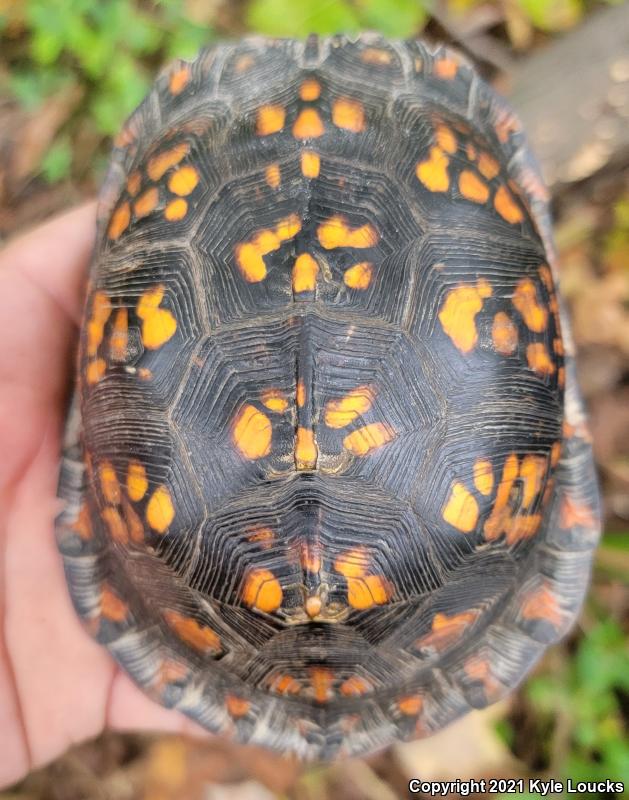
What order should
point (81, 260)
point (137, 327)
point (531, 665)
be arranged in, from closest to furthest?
point (137, 327) < point (531, 665) < point (81, 260)

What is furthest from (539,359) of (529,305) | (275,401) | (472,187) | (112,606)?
(112,606)

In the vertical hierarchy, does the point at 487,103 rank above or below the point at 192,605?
above

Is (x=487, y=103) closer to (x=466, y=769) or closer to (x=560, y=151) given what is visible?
(x=560, y=151)

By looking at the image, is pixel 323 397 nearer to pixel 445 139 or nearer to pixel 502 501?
pixel 502 501

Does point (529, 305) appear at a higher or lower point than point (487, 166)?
lower

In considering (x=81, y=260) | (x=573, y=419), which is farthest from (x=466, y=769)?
(x=81, y=260)

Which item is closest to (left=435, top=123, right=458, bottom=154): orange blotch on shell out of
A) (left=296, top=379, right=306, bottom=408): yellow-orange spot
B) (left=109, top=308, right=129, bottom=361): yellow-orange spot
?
(left=296, top=379, right=306, bottom=408): yellow-orange spot
